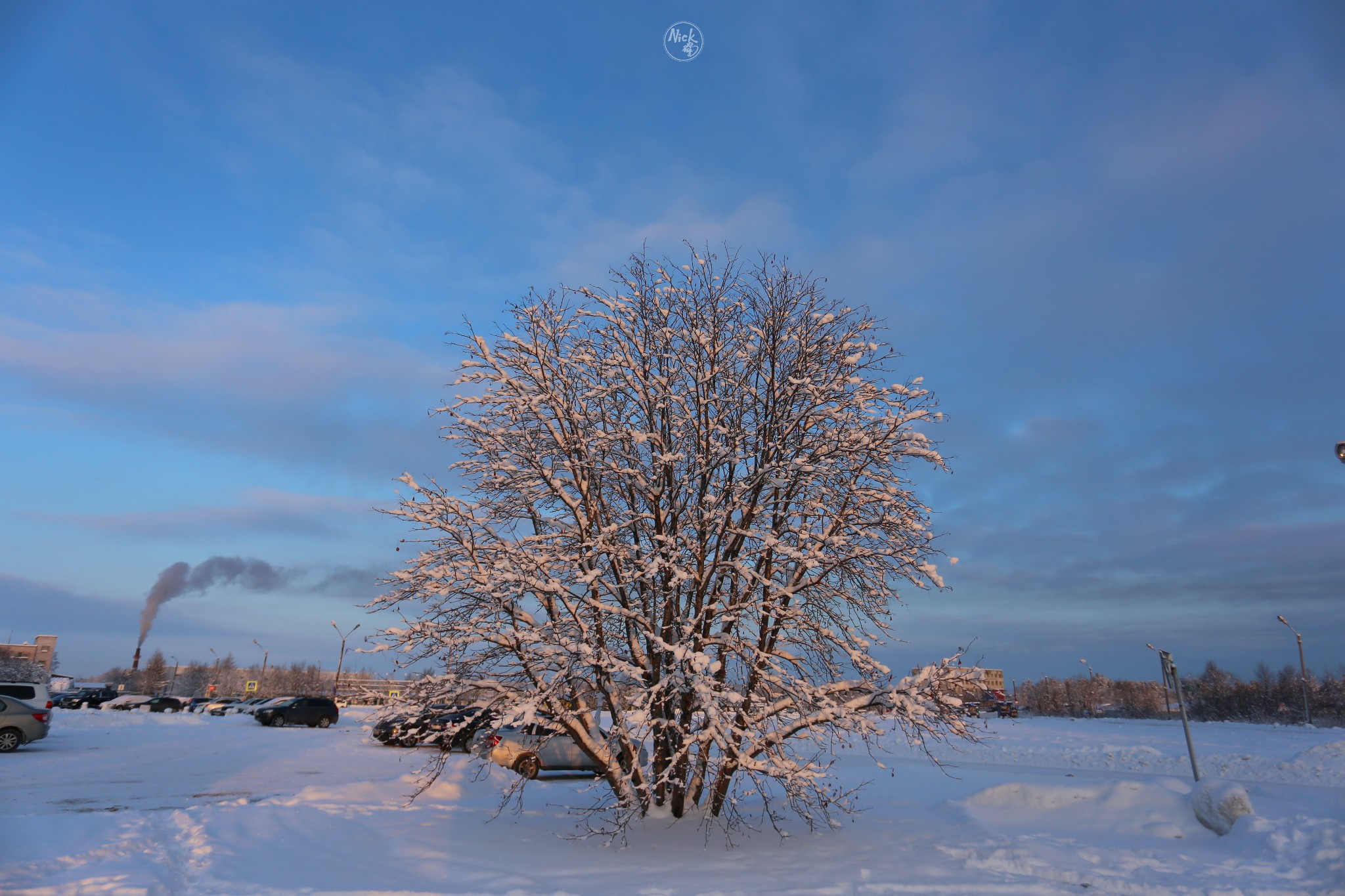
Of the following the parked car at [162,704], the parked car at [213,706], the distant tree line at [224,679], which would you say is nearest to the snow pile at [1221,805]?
the parked car at [213,706]

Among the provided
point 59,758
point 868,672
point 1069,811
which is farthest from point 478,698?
point 59,758

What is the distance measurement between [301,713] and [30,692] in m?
13.2

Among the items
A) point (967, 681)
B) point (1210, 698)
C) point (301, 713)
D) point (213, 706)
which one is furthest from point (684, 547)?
point (1210, 698)

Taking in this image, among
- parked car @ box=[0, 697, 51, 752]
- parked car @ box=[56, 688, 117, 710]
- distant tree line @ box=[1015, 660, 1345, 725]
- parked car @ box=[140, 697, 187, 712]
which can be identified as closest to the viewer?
parked car @ box=[0, 697, 51, 752]

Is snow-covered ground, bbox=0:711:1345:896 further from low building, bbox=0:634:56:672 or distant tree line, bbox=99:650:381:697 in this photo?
low building, bbox=0:634:56:672

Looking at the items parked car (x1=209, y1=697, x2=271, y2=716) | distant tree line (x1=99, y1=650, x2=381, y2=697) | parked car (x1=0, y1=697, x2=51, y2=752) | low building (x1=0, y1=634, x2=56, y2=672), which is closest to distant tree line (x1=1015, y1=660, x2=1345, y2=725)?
parked car (x1=0, y1=697, x2=51, y2=752)

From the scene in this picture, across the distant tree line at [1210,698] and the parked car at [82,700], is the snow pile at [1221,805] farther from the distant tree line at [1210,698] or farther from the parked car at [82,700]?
the parked car at [82,700]

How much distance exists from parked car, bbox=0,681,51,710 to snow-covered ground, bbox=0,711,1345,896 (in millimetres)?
7402

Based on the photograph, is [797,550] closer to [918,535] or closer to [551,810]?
[918,535]

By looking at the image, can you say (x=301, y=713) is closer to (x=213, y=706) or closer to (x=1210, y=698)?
(x=213, y=706)

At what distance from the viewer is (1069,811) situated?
12.0 meters

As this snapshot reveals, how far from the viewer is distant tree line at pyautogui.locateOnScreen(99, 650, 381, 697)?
320ft

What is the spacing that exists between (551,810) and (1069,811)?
874cm

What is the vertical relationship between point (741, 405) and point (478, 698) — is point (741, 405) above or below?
above
